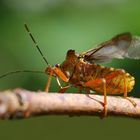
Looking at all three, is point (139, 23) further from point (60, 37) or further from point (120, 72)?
point (120, 72)

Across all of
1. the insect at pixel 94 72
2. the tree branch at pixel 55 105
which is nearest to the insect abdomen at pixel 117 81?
the insect at pixel 94 72

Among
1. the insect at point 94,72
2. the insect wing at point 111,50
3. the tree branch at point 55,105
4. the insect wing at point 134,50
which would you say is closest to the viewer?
the tree branch at point 55,105

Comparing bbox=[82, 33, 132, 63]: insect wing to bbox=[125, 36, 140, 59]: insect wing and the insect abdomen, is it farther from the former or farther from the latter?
the insect abdomen

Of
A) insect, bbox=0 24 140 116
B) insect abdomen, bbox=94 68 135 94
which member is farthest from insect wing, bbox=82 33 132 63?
insect abdomen, bbox=94 68 135 94

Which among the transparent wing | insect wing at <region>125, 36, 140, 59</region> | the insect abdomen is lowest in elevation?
the insect abdomen

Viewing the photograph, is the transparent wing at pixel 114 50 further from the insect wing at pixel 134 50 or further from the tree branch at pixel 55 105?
the tree branch at pixel 55 105

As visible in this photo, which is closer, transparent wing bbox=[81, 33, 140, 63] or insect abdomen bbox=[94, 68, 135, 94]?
transparent wing bbox=[81, 33, 140, 63]

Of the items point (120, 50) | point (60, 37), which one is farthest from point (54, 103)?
point (60, 37)
